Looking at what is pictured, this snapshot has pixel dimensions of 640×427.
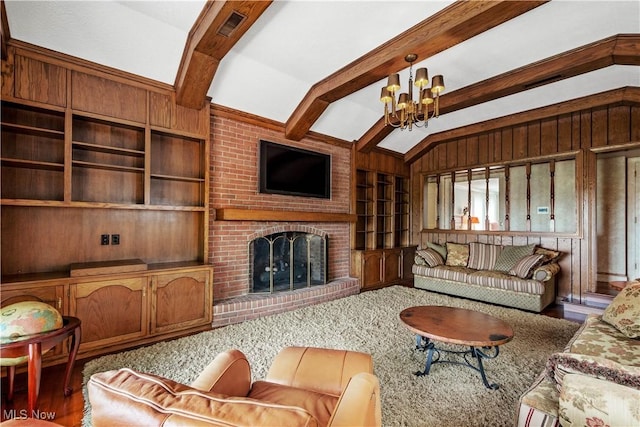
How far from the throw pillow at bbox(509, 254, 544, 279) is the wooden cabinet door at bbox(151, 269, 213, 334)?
14.1 feet

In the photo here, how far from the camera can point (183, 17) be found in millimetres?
2578

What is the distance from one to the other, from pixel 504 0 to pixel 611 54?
5.64 feet

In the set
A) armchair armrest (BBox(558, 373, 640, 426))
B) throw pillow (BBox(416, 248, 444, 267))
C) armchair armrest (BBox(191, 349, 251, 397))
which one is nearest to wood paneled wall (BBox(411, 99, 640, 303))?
throw pillow (BBox(416, 248, 444, 267))

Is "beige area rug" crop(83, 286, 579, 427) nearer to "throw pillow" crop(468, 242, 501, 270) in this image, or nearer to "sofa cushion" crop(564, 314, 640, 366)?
"sofa cushion" crop(564, 314, 640, 366)

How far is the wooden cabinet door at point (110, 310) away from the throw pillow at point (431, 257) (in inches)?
174

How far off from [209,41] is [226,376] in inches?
108

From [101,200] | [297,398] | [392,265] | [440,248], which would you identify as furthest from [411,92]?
[392,265]

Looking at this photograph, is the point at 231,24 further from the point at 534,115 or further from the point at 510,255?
the point at 510,255

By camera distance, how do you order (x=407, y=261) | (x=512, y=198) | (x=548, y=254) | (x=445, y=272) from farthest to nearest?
(x=407, y=261) < (x=512, y=198) < (x=445, y=272) < (x=548, y=254)

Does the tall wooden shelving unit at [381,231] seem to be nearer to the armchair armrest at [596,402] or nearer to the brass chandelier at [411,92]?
the brass chandelier at [411,92]

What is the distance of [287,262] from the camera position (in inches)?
170

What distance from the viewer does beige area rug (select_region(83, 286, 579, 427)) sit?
1916 mm

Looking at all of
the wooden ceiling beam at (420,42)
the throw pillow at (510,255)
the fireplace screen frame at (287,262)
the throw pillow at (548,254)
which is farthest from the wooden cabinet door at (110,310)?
the throw pillow at (548,254)

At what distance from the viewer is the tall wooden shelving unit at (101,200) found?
2525mm
